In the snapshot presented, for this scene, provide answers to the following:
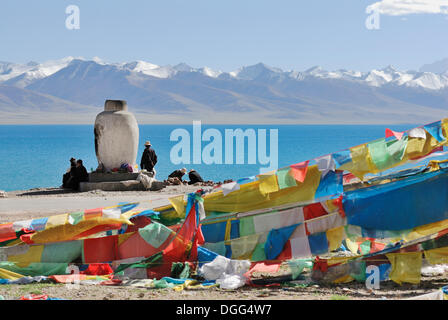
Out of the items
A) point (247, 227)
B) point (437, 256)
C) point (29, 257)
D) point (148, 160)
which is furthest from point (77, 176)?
point (437, 256)

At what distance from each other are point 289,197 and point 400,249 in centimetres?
142

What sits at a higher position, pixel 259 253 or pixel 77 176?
pixel 77 176

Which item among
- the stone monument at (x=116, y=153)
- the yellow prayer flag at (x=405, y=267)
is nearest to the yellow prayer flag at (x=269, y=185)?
the yellow prayer flag at (x=405, y=267)

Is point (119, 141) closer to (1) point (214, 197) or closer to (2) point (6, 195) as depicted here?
(2) point (6, 195)

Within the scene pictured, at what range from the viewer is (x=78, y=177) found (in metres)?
19.2

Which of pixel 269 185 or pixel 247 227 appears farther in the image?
pixel 247 227

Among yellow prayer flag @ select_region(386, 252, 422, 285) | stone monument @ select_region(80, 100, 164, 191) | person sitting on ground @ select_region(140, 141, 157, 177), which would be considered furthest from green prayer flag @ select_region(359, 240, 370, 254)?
person sitting on ground @ select_region(140, 141, 157, 177)

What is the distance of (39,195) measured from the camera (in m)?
18.6

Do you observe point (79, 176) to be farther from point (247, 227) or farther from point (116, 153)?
point (247, 227)

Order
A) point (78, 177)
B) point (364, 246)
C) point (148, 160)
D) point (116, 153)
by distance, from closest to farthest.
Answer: point (364, 246) → point (78, 177) → point (116, 153) → point (148, 160)

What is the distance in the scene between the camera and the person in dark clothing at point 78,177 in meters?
19.2

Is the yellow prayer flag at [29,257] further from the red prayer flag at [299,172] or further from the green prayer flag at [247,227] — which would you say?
the red prayer flag at [299,172]

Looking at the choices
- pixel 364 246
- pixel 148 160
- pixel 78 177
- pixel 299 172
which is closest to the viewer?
pixel 299 172

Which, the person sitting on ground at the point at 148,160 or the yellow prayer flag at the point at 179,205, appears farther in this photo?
the person sitting on ground at the point at 148,160
